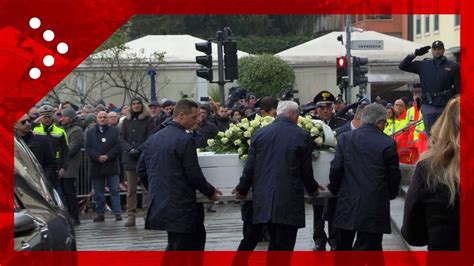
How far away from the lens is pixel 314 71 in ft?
124

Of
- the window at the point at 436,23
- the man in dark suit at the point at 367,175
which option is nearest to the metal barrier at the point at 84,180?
the man in dark suit at the point at 367,175

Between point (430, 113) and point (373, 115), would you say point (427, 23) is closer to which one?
point (430, 113)

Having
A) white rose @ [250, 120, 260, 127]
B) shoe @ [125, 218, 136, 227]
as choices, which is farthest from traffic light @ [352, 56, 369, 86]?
white rose @ [250, 120, 260, 127]

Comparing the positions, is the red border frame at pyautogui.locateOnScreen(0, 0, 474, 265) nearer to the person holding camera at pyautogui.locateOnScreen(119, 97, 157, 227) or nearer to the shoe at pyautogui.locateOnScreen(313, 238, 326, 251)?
the shoe at pyautogui.locateOnScreen(313, 238, 326, 251)

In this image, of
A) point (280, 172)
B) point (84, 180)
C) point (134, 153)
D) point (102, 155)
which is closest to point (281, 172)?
point (280, 172)

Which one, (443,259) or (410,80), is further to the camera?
(410,80)

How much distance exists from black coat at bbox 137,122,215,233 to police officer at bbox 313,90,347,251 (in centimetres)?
181

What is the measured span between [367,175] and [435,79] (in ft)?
15.4

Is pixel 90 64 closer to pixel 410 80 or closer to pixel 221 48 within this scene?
pixel 410 80

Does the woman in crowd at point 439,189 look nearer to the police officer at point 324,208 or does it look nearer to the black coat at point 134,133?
the police officer at point 324,208

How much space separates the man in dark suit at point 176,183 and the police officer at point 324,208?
5.72 feet

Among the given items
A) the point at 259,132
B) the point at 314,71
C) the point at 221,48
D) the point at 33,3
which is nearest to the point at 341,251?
the point at 259,132

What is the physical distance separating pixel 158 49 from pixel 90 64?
3257 millimetres

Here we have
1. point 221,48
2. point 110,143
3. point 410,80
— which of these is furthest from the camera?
point 410,80
